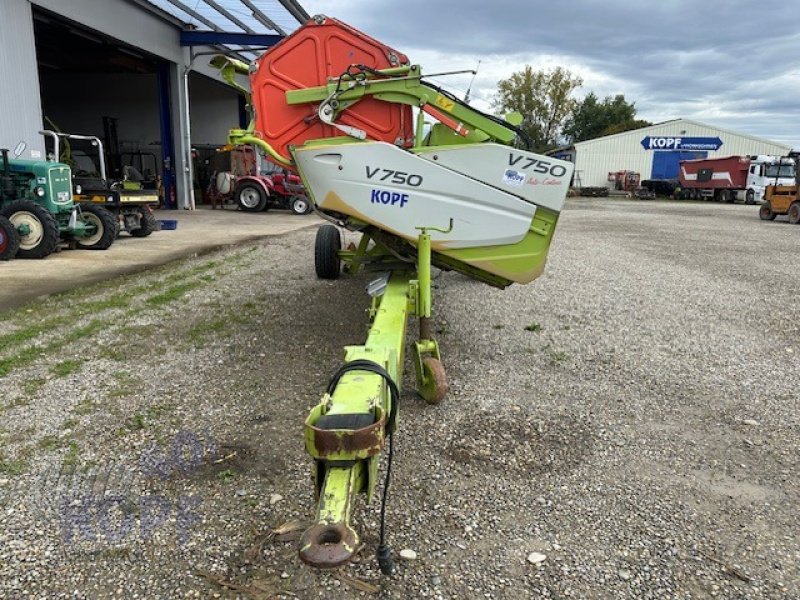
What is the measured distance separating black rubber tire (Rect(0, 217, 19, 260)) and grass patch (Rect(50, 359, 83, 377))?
216 inches

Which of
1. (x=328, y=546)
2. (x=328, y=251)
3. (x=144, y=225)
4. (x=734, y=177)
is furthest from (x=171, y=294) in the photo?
(x=734, y=177)

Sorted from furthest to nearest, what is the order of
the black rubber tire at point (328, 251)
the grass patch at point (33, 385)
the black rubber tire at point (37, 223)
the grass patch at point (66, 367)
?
1. the black rubber tire at point (37, 223)
2. the black rubber tire at point (328, 251)
3. the grass patch at point (66, 367)
4. the grass patch at point (33, 385)

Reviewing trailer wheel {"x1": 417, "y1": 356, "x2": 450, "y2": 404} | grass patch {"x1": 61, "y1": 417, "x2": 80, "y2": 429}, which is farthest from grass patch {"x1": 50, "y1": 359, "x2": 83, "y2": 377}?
trailer wheel {"x1": 417, "y1": 356, "x2": 450, "y2": 404}

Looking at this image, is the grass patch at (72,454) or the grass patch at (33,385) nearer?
the grass patch at (72,454)

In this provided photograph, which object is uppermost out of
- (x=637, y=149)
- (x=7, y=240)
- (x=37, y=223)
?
(x=637, y=149)

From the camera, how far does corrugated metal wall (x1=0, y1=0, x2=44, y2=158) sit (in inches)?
452

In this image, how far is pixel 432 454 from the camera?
3.31 meters

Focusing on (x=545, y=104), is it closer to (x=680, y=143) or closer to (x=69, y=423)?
(x=680, y=143)

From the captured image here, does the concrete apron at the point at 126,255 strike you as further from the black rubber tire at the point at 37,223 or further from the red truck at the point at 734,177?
the red truck at the point at 734,177

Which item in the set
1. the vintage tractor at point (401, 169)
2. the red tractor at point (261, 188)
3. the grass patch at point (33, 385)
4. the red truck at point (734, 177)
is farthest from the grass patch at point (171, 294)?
the red truck at point (734, 177)

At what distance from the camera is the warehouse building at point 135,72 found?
1212 cm

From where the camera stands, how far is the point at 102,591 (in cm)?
225

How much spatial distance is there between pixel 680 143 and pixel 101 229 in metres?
43.7

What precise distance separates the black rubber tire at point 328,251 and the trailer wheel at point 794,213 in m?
18.1
